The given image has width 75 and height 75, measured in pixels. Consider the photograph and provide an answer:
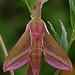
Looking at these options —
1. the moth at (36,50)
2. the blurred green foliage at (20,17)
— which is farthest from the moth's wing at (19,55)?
the blurred green foliage at (20,17)

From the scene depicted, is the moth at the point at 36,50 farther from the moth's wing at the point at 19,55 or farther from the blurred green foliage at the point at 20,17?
the blurred green foliage at the point at 20,17

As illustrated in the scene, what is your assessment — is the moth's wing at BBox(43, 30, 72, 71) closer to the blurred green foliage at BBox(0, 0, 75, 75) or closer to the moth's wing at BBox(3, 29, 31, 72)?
the moth's wing at BBox(3, 29, 31, 72)

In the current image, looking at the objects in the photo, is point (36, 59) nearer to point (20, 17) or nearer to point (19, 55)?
point (19, 55)

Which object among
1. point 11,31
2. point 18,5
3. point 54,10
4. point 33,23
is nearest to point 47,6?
point 54,10

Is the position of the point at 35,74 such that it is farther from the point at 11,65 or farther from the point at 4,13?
the point at 4,13

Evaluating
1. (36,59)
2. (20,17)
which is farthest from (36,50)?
(20,17)

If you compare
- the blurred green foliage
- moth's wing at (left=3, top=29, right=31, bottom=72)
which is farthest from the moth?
the blurred green foliage

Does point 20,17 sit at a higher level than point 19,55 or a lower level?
lower
